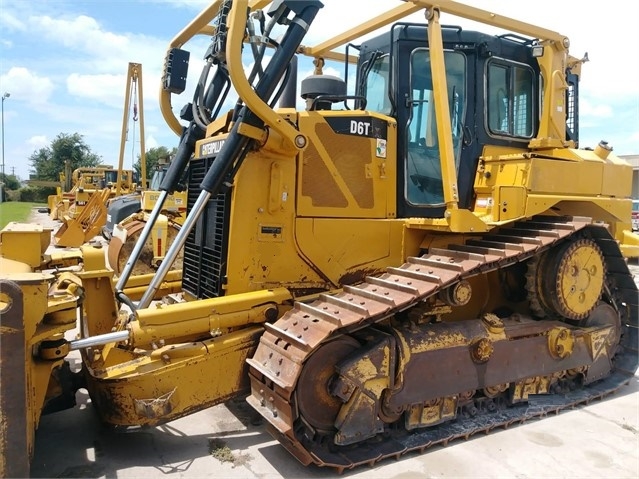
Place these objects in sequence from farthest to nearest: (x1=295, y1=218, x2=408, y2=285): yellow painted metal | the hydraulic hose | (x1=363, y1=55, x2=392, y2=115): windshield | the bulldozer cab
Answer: (x1=363, y1=55, x2=392, y2=115): windshield → the bulldozer cab → (x1=295, y1=218, x2=408, y2=285): yellow painted metal → the hydraulic hose

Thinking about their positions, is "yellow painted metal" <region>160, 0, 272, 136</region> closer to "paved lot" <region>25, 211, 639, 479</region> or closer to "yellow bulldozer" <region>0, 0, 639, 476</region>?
"yellow bulldozer" <region>0, 0, 639, 476</region>

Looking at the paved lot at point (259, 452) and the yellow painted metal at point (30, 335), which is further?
the paved lot at point (259, 452)

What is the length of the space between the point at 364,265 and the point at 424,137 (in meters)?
1.33

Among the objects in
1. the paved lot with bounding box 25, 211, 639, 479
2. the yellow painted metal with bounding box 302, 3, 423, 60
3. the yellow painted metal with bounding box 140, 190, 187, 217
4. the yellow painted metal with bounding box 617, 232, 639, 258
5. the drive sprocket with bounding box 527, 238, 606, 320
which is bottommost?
the paved lot with bounding box 25, 211, 639, 479

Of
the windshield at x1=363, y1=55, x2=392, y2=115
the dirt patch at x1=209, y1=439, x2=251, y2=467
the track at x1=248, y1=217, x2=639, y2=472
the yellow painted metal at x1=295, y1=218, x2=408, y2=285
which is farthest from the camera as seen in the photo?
the windshield at x1=363, y1=55, x2=392, y2=115

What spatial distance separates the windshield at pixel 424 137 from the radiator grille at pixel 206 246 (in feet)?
5.75

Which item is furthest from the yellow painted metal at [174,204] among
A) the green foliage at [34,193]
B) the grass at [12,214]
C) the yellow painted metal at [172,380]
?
the green foliage at [34,193]

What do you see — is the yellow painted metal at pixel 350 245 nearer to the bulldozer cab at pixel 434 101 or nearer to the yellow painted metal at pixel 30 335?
the bulldozer cab at pixel 434 101

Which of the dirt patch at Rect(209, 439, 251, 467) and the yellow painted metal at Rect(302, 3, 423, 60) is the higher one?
the yellow painted metal at Rect(302, 3, 423, 60)

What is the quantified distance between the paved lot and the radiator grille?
1.13 meters

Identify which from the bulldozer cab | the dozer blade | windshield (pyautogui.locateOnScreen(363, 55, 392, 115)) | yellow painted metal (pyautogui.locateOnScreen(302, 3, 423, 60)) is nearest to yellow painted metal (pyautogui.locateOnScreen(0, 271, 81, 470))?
the bulldozer cab

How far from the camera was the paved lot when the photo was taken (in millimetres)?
3879

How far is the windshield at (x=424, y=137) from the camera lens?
5.18 m

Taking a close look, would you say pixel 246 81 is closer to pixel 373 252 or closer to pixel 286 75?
pixel 286 75
